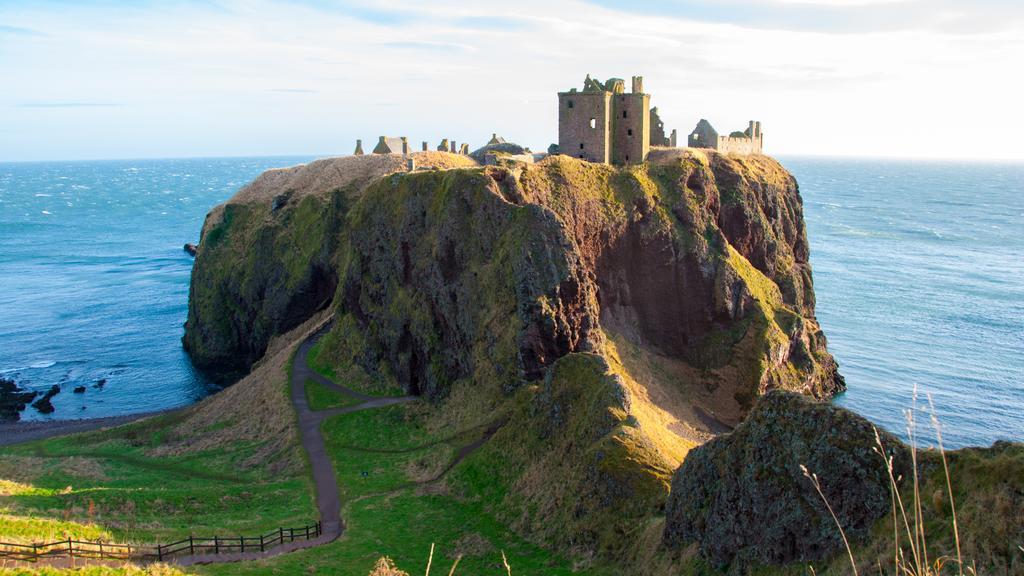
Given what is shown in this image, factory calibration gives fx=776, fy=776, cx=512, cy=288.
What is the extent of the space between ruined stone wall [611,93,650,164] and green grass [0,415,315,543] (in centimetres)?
4276

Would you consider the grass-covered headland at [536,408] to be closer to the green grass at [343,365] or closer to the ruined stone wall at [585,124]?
the green grass at [343,365]

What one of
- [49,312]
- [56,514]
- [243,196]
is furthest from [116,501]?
[49,312]

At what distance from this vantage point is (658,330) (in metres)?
66.7

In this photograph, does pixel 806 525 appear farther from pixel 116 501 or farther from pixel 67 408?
pixel 67 408

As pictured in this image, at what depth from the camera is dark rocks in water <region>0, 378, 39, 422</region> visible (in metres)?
73.2

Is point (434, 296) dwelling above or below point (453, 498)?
above

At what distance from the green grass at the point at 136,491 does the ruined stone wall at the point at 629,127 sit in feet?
140

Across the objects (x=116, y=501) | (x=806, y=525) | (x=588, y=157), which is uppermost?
(x=588, y=157)

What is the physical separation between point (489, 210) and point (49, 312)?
84029mm

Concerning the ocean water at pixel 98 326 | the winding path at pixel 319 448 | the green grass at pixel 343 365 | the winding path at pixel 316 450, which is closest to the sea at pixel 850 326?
the ocean water at pixel 98 326

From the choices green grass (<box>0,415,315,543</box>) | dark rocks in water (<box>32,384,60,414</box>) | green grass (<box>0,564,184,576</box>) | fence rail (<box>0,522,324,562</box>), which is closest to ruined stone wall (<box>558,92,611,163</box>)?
green grass (<box>0,415,315,543</box>)

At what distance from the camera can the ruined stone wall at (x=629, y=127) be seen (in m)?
73.1

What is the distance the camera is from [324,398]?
61656mm

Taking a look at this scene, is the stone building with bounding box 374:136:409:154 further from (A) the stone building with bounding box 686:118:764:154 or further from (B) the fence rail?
(B) the fence rail
